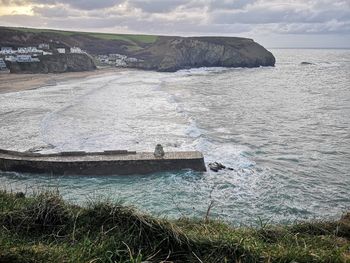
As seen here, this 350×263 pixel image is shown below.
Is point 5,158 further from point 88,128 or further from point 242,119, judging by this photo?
point 242,119

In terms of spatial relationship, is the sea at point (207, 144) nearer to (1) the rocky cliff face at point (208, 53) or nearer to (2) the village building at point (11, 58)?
(2) the village building at point (11, 58)

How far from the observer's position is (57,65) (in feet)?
282

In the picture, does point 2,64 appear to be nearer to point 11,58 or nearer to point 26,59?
point 11,58

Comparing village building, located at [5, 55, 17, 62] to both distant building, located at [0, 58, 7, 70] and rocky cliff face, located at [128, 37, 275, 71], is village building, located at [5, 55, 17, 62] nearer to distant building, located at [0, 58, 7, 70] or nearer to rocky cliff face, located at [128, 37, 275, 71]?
distant building, located at [0, 58, 7, 70]

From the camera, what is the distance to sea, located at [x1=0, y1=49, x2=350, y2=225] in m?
15.2

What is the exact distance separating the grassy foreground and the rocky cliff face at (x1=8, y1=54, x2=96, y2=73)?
78.5 meters

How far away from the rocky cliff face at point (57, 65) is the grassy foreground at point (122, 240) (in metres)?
78.5

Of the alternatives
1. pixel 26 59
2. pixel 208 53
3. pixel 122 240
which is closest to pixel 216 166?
pixel 122 240

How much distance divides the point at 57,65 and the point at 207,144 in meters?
69.1

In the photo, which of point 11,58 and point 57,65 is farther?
point 57,65

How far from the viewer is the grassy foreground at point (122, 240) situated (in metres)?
4.74

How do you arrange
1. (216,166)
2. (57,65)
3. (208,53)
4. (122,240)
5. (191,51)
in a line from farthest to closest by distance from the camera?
(208,53)
(191,51)
(57,65)
(216,166)
(122,240)

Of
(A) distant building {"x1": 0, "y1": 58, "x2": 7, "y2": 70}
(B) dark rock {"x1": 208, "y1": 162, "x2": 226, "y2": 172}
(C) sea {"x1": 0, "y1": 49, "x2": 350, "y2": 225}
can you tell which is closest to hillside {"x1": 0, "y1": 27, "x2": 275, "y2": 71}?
(A) distant building {"x1": 0, "y1": 58, "x2": 7, "y2": 70}

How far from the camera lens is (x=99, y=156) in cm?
1988
